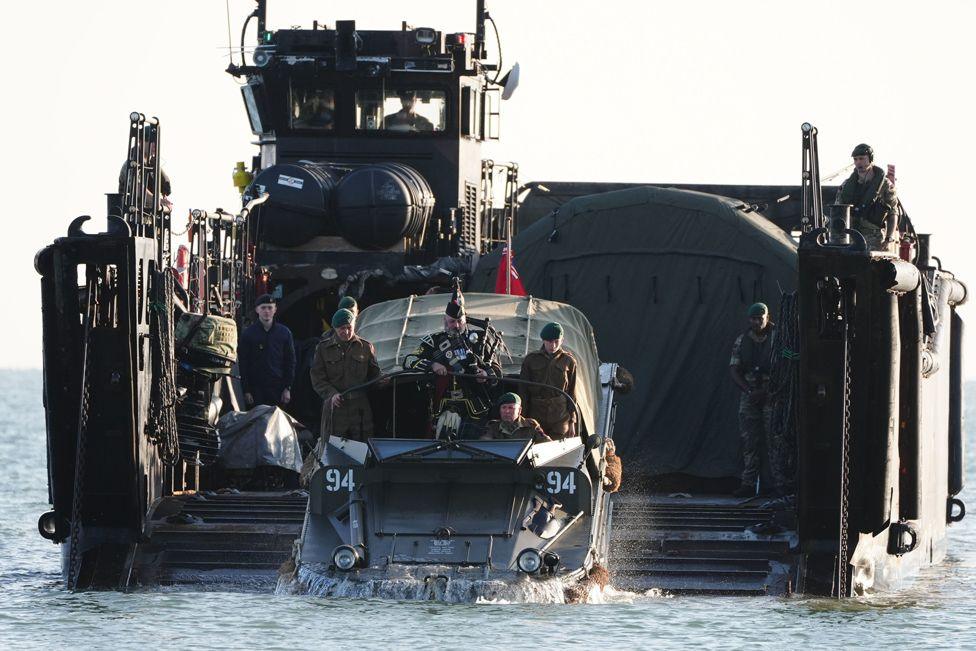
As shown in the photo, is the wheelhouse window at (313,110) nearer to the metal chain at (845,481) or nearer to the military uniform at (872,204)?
the military uniform at (872,204)

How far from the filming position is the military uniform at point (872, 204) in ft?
59.5

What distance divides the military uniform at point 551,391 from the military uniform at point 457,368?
285mm

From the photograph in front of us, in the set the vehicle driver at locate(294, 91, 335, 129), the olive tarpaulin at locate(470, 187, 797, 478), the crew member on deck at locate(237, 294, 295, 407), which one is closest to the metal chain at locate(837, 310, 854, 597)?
the olive tarpaulin at locate(470, 187, 797, 478)

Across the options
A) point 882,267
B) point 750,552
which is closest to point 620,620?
point 750,552

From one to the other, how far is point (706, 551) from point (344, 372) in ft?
10.4

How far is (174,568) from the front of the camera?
15.9 m

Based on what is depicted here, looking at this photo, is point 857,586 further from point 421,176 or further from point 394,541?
point 421,176

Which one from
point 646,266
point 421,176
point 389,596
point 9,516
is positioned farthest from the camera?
point 9,516

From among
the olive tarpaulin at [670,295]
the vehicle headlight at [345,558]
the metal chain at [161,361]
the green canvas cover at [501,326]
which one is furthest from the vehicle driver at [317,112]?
the vehicle headlight at [345,558]

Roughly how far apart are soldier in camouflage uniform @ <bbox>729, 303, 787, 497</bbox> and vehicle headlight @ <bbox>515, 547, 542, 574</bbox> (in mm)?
4498

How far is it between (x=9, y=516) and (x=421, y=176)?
270 inches

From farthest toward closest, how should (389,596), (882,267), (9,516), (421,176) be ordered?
(9,516) → (421,176) → (882,267) → (389,596)

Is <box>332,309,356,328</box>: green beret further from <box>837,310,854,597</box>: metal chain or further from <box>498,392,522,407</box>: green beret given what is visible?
<box>837,310,854,597</box>: metal chain

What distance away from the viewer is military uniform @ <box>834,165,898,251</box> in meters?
18.1
